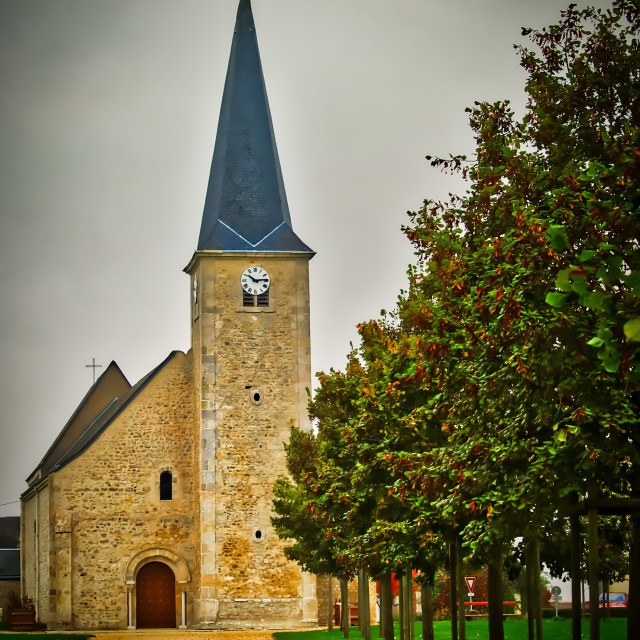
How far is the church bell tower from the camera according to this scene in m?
43.3

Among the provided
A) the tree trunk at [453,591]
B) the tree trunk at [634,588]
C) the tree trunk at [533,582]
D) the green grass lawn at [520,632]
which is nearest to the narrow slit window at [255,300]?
the green grass lawn at [520,632]

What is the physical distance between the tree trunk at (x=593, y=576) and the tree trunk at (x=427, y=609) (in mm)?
8545

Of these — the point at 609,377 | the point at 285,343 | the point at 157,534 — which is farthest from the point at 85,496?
the point at 609,377

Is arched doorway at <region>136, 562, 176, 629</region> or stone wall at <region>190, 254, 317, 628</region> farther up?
stone wall at <region>190, 254, 317, 628</region>

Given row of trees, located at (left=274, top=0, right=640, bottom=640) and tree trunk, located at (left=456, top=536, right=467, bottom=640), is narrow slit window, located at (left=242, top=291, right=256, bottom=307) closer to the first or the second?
tree trunk, located at (left=456, top=536, right=467, bottom=640)

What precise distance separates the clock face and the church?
0.05m

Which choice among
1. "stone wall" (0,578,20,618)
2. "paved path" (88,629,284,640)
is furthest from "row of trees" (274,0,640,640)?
"stone wall" (0,578,20,618)

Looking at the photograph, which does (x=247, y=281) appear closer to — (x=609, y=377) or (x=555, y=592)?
(x=555, y=592)

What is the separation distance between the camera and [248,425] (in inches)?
1751

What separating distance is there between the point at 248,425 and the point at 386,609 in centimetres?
2005

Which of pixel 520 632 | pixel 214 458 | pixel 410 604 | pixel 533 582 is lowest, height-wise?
pixel 520 632

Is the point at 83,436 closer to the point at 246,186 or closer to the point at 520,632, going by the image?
the point at 246,186

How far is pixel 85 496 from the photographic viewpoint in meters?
45.0

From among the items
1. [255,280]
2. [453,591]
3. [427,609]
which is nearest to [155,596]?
[255,280]
